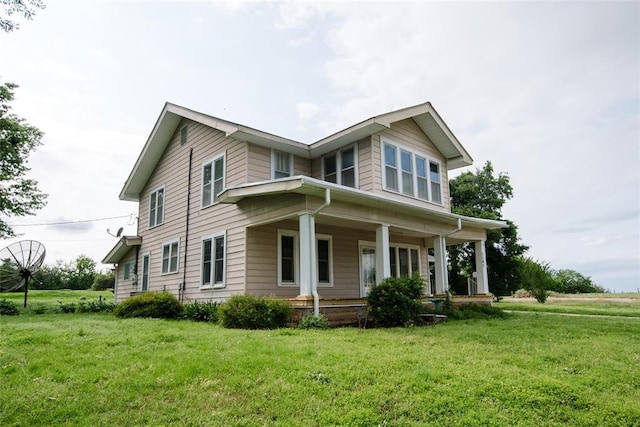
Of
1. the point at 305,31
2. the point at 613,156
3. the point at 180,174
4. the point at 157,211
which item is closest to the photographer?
the point at 305,31

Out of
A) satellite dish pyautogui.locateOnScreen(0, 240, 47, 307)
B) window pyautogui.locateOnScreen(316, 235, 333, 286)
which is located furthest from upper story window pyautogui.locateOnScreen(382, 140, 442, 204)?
satellite dish pyautogui.locateOnScreen(0, 240, 47, 307)

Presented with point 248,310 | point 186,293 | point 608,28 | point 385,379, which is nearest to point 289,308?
point 248,310

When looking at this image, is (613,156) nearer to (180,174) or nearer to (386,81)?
(386,81)

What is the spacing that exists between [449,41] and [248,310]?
8.48m

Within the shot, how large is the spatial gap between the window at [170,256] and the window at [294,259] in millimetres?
4838

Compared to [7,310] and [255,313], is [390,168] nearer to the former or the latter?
[255,313]

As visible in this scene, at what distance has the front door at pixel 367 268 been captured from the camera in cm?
1418

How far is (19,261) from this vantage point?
17.1 metres

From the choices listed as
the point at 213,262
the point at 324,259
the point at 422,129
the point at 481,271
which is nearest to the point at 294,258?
the point at 324,259

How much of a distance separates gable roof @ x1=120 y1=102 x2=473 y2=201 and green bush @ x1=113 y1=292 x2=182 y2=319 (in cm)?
518

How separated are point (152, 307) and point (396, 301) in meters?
6.98

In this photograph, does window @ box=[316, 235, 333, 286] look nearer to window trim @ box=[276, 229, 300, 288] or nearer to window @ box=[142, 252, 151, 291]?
window trim @ box=[276, 229, 300, 288]

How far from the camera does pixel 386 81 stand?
42.0ft

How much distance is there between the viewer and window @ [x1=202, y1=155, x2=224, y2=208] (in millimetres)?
13555
